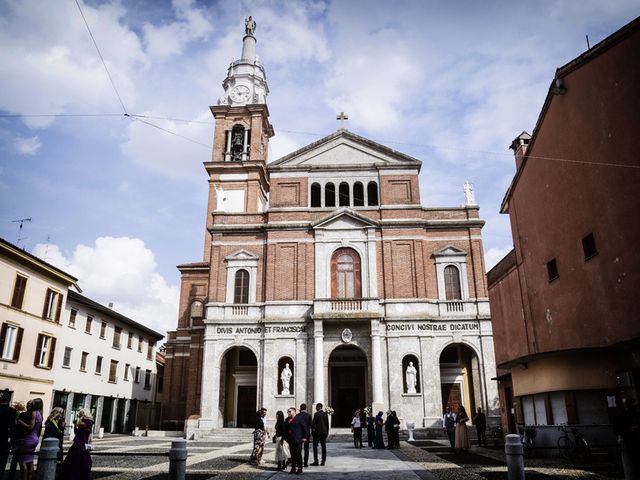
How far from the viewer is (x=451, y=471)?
39.1 ft

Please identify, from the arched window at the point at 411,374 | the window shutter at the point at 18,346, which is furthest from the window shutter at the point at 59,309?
the arched window at the point at 411,374

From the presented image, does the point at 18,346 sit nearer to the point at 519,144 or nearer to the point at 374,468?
the point at 374,468

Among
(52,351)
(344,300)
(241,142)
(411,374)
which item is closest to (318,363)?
(344,300)

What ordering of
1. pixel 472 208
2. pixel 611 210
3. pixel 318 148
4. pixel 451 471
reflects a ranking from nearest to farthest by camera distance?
1. pixel 451 471
2. pixel 611 210
3. pixel 472 208
4. pixel 318 148

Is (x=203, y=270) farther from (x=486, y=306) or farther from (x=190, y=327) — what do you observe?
(x=486, y=306)

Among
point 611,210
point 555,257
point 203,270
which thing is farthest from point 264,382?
point 611,210

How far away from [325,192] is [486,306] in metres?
12.2

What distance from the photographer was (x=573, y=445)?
13562 millimetres

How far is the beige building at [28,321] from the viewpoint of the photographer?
24.7 metres

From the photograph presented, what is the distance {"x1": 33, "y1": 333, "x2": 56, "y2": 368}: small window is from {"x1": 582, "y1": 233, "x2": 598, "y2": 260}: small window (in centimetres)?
2668

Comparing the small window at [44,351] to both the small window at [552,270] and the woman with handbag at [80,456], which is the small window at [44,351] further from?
the small window at [552,270]

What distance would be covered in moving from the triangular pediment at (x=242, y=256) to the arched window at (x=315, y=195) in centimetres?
514

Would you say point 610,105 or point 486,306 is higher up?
point 610,105

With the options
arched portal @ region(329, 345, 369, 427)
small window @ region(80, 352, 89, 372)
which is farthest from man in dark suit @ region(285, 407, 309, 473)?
small window @ region(80, 352, 89, 372)
